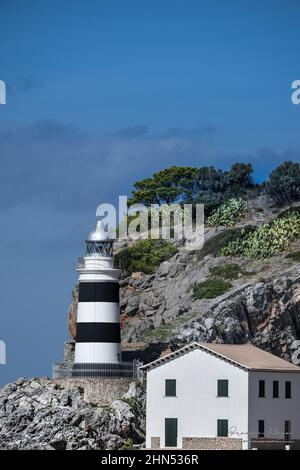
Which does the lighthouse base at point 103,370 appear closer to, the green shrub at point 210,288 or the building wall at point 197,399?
the building wall at point 197,399

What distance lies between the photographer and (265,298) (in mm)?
120438

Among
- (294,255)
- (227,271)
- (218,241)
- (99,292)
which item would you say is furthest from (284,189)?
(99,292)

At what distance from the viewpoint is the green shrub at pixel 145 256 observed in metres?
136

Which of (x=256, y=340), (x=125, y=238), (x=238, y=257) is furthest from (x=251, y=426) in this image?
(x=125, y=238)

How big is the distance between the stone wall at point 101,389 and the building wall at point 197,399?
5576mm

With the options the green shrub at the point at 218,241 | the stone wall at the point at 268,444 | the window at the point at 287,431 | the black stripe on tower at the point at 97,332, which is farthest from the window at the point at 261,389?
the green shrub at the point at 218,241

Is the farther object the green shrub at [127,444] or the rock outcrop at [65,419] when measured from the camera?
the rock outcrop at [65,419]

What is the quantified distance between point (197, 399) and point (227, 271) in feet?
61.8

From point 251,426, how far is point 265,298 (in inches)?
428

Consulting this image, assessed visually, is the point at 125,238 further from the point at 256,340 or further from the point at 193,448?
the point at 193,448

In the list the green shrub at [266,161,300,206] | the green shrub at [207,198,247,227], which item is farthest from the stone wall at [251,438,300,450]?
the green shrub at [266,161,300,206]

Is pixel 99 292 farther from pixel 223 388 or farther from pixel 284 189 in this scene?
pixel 284 189

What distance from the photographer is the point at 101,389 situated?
11925 centimetres
